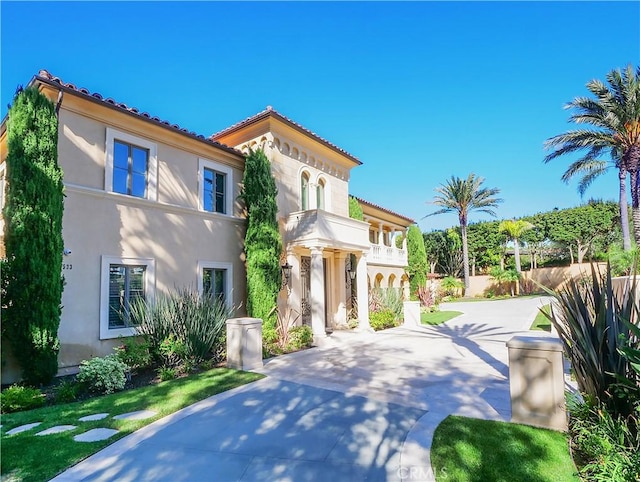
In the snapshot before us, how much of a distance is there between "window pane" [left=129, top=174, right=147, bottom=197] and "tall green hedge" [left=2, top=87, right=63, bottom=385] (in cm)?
240

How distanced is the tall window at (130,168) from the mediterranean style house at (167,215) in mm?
30

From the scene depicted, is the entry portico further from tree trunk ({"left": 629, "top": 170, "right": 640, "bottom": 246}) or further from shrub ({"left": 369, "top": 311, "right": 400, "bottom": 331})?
tree trunk ({"left": 629, "top": 170, "right": 640, "bottom": 246})

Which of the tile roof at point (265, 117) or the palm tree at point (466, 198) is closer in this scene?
the tile roof at point (265, 117)

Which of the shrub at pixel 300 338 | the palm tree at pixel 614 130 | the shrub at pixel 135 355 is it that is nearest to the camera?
the shrub at pixel 135 355

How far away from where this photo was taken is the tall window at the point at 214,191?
13229 mm

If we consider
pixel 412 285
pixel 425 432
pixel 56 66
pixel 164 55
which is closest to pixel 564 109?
Answer: pixel 412 285

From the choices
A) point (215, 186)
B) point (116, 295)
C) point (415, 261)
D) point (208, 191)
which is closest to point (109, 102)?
point (208, 191)

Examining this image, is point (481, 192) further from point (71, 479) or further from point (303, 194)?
point (71, 479)

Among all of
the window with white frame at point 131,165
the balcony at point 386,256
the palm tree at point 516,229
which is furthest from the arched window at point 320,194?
the palm tree at point 516,229

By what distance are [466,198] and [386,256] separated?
58.1 ft

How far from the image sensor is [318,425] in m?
5.57

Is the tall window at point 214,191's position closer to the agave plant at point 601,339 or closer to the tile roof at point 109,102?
the tile roof at point 109,102

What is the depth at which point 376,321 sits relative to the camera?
17.2 metres

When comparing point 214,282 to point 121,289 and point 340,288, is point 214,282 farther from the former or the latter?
point 340,288
